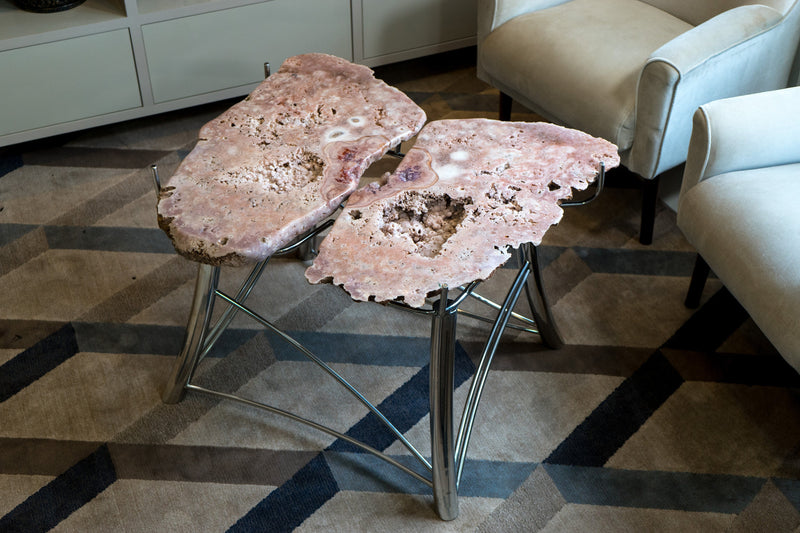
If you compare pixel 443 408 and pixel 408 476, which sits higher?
pixel 443 408

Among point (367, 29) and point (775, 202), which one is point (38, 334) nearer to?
point (367, 29)

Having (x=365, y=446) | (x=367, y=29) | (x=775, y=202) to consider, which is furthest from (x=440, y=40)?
(x=365, y=446)

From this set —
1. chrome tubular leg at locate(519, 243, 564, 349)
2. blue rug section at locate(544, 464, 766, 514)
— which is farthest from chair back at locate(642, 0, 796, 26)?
blue rug section at locate(544, 464, 766, 514)

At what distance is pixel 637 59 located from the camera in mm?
1837

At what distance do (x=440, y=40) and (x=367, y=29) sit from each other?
26 cm

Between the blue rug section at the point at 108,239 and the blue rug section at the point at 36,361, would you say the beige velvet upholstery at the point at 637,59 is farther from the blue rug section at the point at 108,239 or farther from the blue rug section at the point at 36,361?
the blue rug section at the point at 36,361

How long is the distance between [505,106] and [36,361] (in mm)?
1359

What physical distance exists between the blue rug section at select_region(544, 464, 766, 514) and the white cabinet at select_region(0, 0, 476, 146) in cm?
149

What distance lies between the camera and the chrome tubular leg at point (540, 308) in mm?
1560

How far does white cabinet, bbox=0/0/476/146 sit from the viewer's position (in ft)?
7.00

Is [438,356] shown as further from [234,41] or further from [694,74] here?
[234,41]

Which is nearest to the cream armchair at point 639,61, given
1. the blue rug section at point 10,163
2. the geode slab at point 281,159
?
the geode slab at point 281,159

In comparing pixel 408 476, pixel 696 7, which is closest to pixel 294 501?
pixel 408 476

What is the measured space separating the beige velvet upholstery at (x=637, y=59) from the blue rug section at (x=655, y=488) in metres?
0.69
